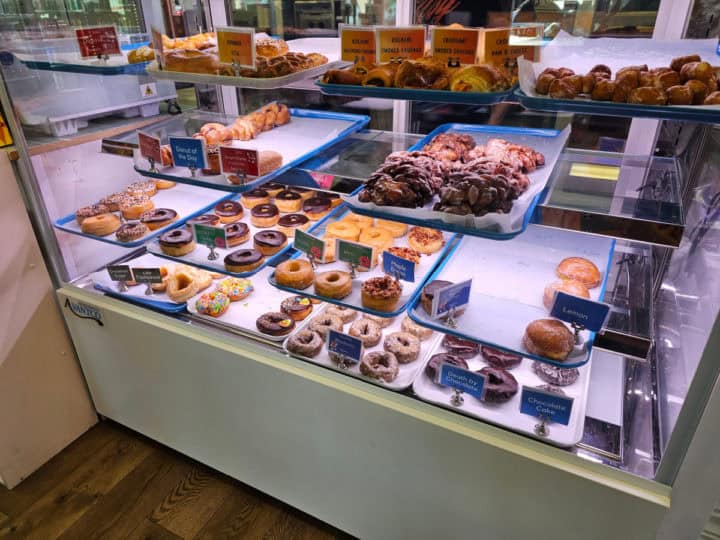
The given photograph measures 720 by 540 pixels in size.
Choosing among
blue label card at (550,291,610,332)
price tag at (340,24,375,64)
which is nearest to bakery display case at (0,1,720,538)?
blue label card at (550,291,610,332)

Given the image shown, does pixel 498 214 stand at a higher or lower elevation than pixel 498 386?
higher

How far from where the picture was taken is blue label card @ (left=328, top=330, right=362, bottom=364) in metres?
1.89

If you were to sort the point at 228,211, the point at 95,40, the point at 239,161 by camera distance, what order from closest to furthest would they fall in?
the point at 239,161, the point at 95,40, the point at 228,211

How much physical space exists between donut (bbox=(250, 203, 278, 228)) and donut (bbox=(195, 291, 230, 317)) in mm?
387

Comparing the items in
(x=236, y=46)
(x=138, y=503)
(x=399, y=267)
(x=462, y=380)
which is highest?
(x=236, y=46)

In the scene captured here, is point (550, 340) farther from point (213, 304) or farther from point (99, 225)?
point (99, 225)

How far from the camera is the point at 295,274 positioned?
1.99 meters

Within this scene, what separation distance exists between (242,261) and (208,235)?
0.19 metres

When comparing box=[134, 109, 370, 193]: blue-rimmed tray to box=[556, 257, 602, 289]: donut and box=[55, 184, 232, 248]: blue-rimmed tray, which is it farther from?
box=[556, 257, 602, 289]: donut

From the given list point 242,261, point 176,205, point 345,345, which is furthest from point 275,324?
point 176,205

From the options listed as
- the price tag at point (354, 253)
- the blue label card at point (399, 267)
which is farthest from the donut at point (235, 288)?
the blue label card at point (399, 267)

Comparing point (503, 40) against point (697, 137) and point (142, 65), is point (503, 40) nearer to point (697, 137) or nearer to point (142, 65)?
point (697, 137)

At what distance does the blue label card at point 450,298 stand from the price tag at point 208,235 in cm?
98

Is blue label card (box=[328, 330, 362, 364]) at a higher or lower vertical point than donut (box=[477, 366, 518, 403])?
higher
